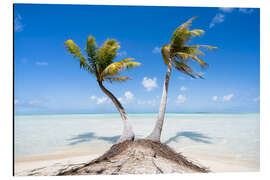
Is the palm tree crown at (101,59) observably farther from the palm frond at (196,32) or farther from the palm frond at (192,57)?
the palm frond at (196,32)

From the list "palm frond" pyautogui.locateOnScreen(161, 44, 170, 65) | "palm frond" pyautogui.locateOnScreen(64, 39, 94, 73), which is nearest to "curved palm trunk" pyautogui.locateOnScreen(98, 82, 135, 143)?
"palm frond" pyautogui.locateOnScreen(64, 39, 94, 73)

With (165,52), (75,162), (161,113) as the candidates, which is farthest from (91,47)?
(75,162)

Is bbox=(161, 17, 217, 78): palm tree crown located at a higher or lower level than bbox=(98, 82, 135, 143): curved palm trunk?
higher

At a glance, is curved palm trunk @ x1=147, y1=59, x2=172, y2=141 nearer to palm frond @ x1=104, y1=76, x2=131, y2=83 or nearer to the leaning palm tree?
the leaning palm tree

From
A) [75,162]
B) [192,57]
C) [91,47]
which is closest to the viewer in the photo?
[75,162]

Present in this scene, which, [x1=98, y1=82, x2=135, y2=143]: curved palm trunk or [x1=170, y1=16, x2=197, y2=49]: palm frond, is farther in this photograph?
[x1=98, y1=82, x2=135, y2=143]: curved palm trunk

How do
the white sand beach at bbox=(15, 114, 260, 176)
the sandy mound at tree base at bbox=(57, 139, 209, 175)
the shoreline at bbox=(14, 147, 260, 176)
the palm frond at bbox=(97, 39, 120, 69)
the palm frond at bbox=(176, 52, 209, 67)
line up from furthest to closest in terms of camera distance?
1. the palm frond at bbox=(97, 39, 120, 69)
2. the palm frond at bbox=(176, 52, 209, 67)
3. the white sand beach at bbox=(15, 114, 260, 176)
4. the shoreline at bbox=(14, 147, 260, 176)
5. the sandy mound at tree base at bbox=(57, 139, 209, 175)

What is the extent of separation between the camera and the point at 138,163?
10.3ft

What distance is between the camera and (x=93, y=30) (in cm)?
448

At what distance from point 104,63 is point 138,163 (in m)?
2.69

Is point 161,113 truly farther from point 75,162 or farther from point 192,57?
point 75,162

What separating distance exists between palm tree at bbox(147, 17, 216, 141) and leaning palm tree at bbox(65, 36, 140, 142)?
84cm

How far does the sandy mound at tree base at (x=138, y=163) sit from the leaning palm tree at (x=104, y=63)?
710 millimetres

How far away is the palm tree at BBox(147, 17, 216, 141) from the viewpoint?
4.14 metres
